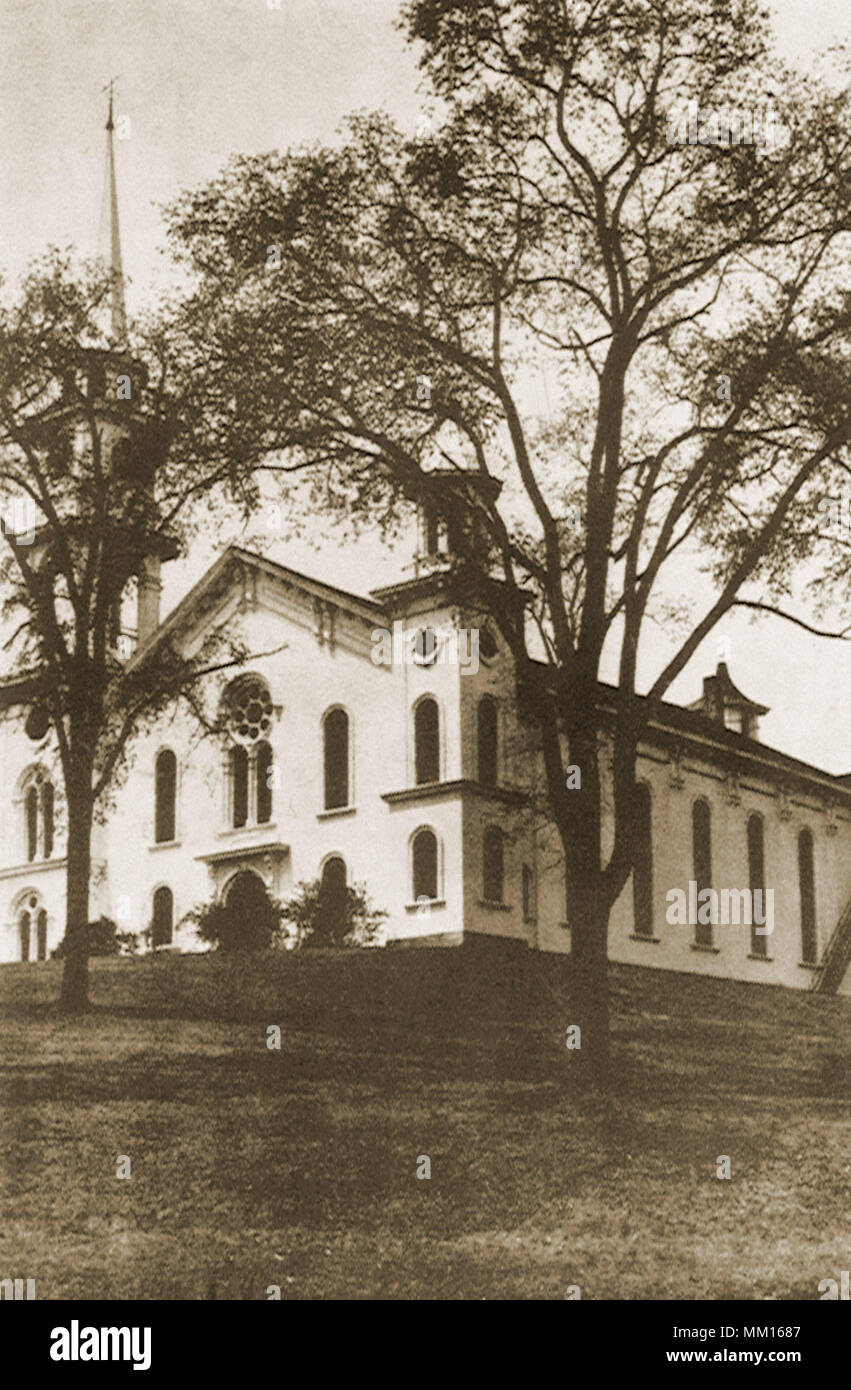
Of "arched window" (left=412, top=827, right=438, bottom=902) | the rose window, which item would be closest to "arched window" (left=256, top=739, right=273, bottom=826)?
the rose window

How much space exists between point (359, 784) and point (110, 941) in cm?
226

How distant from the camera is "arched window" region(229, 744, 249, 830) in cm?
1341

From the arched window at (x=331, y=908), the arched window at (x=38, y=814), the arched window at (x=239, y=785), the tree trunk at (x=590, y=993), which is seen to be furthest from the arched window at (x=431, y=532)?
the arched window at (x=38, y=814)

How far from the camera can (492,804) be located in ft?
46.5

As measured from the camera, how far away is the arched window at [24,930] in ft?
40.0

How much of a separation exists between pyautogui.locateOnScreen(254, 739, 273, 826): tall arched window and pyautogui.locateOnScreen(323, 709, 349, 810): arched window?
1.44 ft

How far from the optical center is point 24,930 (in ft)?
40.1

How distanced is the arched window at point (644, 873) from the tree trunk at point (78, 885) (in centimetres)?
410

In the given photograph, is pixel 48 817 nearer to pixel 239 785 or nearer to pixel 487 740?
pixel 239 785

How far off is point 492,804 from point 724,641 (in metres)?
2.31

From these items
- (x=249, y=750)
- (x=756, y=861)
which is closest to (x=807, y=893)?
(x=756, y=861)
